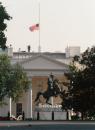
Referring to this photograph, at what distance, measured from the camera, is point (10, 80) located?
115 metres

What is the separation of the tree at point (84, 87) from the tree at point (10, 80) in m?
37.1

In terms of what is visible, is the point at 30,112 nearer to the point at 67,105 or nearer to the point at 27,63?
the point at 27,63

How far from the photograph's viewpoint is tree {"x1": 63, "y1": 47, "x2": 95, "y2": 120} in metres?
72.9

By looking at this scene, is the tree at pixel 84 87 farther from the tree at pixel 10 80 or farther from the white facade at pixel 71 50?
the white facade at pixel 71 50

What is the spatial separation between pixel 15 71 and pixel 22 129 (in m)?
63.3

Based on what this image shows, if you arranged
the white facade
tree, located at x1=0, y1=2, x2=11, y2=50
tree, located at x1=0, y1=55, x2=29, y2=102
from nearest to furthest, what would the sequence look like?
tree, located at x1=0, y1=2, x2=11, y2=50, tree, located at x1=0, y1=55, x2=29, y2=102, the white facade

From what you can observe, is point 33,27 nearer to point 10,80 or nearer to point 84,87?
point 10,80

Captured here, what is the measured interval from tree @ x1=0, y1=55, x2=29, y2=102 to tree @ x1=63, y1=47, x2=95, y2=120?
3711 cm

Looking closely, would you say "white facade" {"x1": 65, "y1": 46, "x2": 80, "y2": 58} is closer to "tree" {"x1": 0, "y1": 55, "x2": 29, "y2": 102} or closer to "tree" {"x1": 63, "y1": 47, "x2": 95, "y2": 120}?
"tree" {"x1": 0, "y1": 55, "x2": 29, "y2": 102}

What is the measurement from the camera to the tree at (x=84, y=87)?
72875mm

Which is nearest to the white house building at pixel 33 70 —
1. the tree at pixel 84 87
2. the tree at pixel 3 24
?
the tree at pixel 84 87

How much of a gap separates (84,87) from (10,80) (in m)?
42.5

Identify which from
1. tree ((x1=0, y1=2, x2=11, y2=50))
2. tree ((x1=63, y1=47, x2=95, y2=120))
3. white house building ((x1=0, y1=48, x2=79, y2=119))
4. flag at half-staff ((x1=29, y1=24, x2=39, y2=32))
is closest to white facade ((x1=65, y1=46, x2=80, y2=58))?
white house building ((x1=0, y1=48, x2=79, y2=119))

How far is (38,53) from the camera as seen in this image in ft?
451
